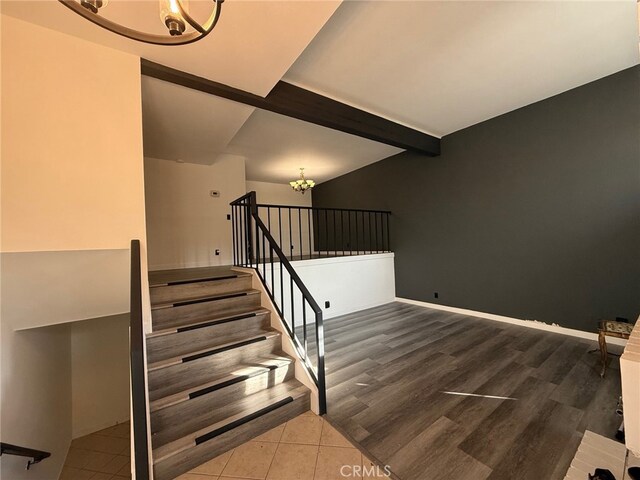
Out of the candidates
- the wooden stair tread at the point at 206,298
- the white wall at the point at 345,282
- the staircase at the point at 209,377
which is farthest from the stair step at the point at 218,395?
the white wall at the point at 345,282

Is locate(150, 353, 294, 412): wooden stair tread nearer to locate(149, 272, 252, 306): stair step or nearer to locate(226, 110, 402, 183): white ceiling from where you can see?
locate(149, 272, 252, 306): stair step

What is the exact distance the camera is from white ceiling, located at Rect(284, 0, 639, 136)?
2023 mm

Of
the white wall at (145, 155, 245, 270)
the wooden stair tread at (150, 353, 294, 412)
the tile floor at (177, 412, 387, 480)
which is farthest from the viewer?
the white wall at (145, 155, 245, 270)

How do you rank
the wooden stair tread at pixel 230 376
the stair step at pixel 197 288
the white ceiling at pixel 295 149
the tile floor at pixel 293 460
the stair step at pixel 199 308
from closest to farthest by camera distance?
1. the tile floor at pixel 293 460
2. the wooden stair tread at pixel 230 376
3. the stair step at pixel 199 308
4. the stair step at pixel 197 288
5. the white ceiling at pixel 295 149

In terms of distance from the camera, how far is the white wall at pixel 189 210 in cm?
447

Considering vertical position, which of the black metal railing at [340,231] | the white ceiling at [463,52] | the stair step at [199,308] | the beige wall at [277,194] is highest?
the white ceiling at [463,52]

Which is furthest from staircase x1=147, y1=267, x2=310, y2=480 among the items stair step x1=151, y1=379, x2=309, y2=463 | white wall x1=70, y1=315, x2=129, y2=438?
white wall x1=70, y1=315, x2=129, y2=438

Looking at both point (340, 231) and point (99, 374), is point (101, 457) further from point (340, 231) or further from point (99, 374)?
point (340, 231)

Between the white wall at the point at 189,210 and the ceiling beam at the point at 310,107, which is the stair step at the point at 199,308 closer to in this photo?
the ceiling beam at the point at 310,107

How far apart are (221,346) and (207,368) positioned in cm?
19

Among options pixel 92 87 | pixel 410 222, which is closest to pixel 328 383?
pixel 92 87

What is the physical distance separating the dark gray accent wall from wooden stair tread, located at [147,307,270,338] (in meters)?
3.46

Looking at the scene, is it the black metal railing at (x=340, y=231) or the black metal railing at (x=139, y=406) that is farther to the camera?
the black metal railing at (x=340, y=231)

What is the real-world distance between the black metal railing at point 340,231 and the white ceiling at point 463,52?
2.01 metres
